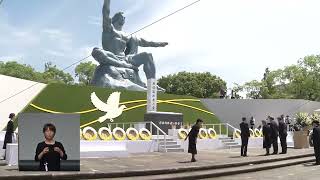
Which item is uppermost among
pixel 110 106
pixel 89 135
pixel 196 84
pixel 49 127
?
pixel 196 84

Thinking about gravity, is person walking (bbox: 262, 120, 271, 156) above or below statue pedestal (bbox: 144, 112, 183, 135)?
below

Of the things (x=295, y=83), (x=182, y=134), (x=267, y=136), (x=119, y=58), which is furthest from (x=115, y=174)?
(x=295, y=83)

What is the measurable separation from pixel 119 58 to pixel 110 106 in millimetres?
11397

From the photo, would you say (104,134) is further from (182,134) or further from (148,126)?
(148,126)

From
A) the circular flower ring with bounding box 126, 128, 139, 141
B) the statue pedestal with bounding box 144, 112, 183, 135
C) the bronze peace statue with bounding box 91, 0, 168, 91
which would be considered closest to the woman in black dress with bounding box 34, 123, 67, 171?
the circular flower ring with bounding box 126, 128, 139, 141

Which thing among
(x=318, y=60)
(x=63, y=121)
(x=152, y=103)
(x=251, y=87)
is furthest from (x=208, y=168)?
(x=251, y=87)

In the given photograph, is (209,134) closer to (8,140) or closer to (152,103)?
(152,103)

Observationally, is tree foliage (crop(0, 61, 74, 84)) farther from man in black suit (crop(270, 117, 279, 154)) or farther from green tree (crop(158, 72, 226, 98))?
man in black suit (crop(270, 117, 279, 154))

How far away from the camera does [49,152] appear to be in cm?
1128

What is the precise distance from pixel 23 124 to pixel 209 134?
45.0ft

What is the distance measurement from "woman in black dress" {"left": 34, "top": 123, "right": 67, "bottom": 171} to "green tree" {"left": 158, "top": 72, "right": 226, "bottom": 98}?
59.4m

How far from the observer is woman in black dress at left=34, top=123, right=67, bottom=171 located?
442 inches

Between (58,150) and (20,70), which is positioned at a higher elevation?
(20,70)

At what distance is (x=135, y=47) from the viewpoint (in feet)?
128
